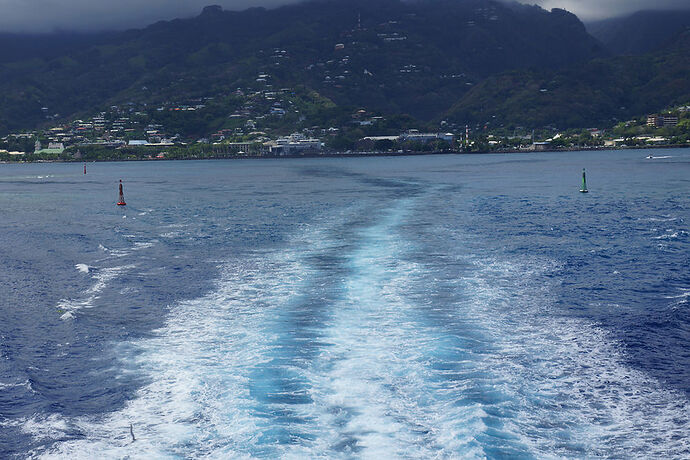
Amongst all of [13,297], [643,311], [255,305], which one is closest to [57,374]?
[255,305]

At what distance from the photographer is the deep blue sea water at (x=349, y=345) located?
12469 millimetres

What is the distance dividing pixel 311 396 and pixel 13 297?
16646 millimetres

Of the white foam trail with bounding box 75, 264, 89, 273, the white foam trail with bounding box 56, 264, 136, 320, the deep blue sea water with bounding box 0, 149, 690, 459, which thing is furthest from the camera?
the white foam trail with bounding box 75, 264, 89, 273

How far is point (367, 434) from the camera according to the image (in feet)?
40.6

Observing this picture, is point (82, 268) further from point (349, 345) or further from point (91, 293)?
point (349, 345)

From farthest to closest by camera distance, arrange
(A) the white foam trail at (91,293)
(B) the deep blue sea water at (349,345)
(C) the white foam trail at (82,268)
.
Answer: (C) the white foam trail at (82,268) → (A) the white foam trail at (91,293) → (B) the deep blue sea water at (349,345)

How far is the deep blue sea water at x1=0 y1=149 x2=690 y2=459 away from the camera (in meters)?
12.5

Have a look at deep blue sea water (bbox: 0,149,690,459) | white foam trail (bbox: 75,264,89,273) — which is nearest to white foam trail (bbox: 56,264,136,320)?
white foam trail (bbox: 75,264,89,273)

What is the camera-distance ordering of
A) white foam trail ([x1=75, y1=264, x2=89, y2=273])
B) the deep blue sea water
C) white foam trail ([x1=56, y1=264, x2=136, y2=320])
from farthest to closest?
white foam trail ([x1=75, y1=264, x2=89, y2=273]) → white foam trail ([x1=56, y1=264, x2=136, y2=320]) → the deep blue sea water

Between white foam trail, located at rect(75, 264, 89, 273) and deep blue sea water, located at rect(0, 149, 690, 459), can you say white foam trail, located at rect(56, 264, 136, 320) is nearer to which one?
white foam trail, located at rect(75, 264, 89, 273)

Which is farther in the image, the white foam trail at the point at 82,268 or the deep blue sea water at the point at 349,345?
the white foam trail at the point at 82,268

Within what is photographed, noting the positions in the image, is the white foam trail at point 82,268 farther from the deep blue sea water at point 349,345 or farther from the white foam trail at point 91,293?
the deep blue sea water at point 349,345

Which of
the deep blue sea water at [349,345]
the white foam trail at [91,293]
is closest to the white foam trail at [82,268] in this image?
the white foam trail at [91,293]

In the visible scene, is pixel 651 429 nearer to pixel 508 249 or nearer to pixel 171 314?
pixel 171 314
